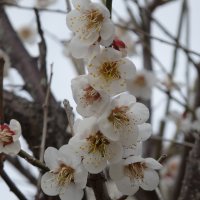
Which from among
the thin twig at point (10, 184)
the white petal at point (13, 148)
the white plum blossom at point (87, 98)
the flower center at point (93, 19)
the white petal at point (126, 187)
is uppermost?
the flower center at point (93, 19)

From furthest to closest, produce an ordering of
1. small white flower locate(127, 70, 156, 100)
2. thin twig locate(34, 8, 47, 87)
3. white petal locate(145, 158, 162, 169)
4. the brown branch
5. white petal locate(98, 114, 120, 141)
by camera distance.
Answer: small white flower locate(127, 70, 156, 100), the brown branch, thin twig locate(34, 8, 47, 87), white petal locate(145, 158, 162, 169), white petal locate(98, 114, 120, 141)

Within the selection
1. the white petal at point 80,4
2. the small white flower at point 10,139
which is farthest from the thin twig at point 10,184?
the white petal at point 80,4

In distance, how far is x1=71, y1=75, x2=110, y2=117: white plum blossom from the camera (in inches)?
31.3

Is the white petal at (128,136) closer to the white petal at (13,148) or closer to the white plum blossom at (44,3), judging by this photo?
the white petal at (13,148)

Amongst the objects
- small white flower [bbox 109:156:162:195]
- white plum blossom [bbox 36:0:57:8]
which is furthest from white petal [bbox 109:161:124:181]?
white plum blossom [bbox 36:0:57:8]

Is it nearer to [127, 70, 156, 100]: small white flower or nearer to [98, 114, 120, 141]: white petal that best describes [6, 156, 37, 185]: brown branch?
[127, 70, 156, 100]: small white flower

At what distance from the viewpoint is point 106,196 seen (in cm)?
84

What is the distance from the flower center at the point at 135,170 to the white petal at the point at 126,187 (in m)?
0.01

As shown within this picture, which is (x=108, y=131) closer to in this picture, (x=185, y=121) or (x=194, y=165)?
(x=194, y=165)

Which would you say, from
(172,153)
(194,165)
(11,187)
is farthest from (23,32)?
(11,187)

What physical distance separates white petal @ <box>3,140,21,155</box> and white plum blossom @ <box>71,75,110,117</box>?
0.45 ft

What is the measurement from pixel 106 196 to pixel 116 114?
0.16 meters

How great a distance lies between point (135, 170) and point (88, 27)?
298mm

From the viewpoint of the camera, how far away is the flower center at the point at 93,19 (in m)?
0.85
